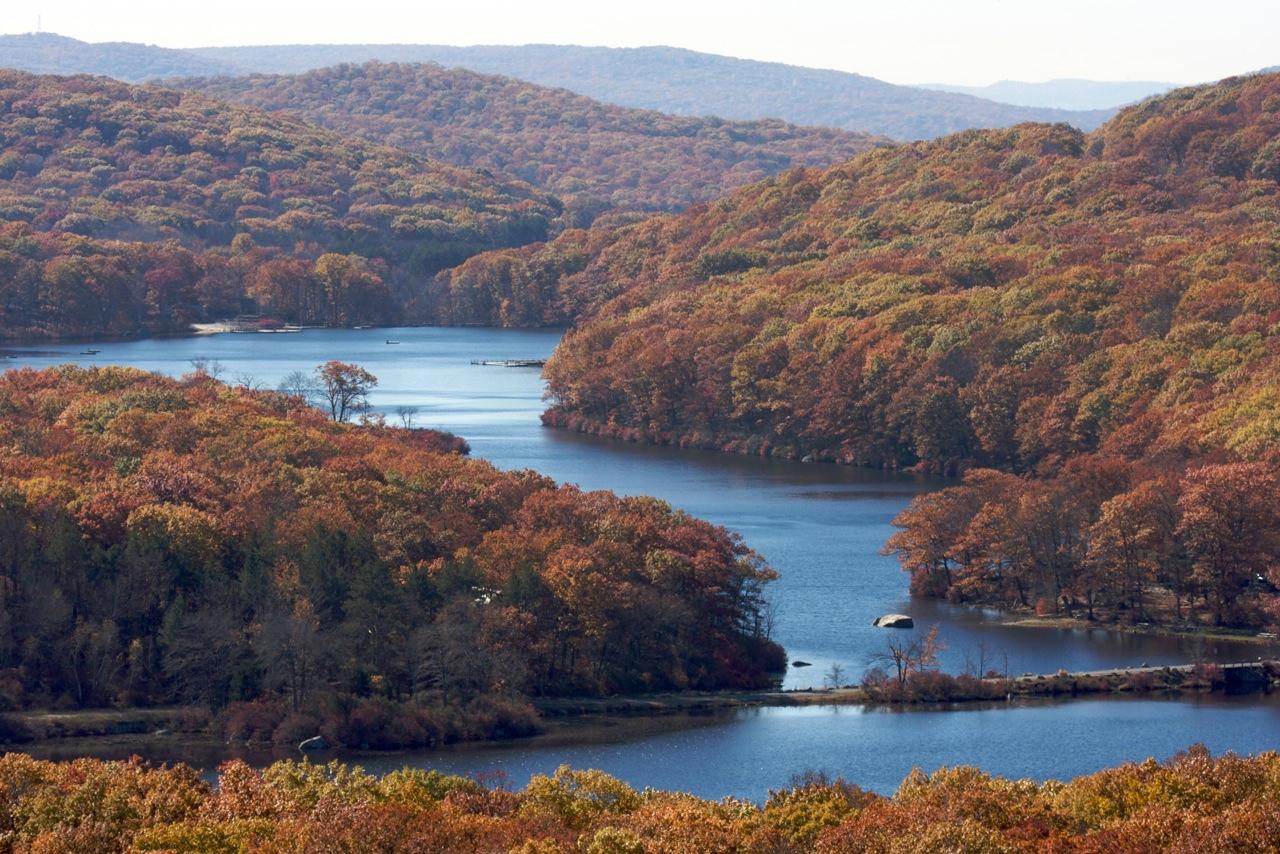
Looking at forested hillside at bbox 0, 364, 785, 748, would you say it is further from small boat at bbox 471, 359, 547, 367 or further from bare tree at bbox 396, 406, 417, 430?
small boat at bbox 471, 359, 547, 367

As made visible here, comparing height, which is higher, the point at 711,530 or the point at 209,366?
the point at 711,530

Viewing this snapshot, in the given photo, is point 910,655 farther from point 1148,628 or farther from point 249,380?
point 249,380

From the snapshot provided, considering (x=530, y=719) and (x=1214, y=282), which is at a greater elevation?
(x=1214, y=282)

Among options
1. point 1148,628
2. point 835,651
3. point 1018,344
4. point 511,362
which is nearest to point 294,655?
point 835,651

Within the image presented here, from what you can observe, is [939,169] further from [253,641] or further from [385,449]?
[253,641]

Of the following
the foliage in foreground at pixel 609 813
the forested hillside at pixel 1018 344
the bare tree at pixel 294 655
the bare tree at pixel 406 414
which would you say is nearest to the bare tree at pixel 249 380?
the bare tree at pixel 406 414

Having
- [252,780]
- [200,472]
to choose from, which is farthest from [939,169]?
[252,780]
